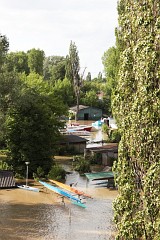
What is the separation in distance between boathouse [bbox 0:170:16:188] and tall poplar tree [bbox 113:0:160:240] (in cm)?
1498

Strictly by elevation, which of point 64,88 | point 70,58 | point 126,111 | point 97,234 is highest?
point 70,58

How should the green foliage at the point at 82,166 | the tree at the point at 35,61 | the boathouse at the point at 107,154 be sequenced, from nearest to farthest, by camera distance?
1. the green foliage at the point at 82,166
2. the boathouse at the point at 107,154
3. the tree at the point at 35,61

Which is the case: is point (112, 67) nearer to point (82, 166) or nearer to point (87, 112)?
point (87, 112)

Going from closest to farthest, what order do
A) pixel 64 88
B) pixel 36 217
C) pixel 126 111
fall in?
1. pixel 126 111
2. pixel 36 217
3. pixel 64 88

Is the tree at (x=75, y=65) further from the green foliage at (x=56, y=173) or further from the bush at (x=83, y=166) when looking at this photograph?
the green foliage at (x=56, y=173)

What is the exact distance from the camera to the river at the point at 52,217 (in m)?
19.4

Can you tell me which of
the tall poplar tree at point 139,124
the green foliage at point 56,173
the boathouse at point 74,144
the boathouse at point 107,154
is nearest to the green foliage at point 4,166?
the green foliage at point 56,173

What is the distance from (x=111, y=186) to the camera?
28156 mm

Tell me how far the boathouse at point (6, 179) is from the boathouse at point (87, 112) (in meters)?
47.3

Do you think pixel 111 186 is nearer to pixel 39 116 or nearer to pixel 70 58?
pixel 39 116

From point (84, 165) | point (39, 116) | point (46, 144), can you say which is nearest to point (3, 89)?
point (39, 116)

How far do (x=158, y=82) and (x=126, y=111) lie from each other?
1.70 meters

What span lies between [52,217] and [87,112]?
54.7 metres

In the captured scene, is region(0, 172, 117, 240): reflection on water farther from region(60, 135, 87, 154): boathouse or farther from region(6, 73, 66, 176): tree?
region(60, 135, 87, 154): boathouse
